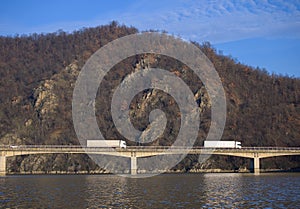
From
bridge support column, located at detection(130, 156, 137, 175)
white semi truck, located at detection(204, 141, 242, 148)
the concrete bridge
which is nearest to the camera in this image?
the concrete bridge

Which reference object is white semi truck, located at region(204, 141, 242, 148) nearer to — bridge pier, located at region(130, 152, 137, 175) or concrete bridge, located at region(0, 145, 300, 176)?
concrete bridge, located at region(0, 145, 300, 176)

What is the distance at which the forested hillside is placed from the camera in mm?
137250

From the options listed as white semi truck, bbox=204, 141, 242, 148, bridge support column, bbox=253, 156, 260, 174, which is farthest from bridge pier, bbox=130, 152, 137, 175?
bridge support column, bbox=253, 156, 260, 174

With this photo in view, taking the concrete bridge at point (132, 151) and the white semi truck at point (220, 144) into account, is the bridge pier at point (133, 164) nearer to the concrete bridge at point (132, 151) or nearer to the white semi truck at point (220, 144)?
the concrete bridge at point (132, 151)

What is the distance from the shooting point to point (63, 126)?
15588 cm

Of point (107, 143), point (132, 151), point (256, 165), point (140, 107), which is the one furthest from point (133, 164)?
point (140, 107)

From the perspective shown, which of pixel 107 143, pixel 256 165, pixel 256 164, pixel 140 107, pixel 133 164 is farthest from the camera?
pixel 140 107

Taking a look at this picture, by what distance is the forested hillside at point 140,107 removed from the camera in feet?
450

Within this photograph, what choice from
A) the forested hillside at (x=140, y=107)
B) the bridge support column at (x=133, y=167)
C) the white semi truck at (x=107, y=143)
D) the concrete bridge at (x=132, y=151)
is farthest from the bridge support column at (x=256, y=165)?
the white semi truck at (x=107, y=143)

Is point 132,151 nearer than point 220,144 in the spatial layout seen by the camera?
Yes

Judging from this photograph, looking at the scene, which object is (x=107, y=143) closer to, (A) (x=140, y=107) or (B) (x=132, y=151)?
(B) (x=132, y=151)

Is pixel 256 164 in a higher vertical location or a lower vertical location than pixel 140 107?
lower

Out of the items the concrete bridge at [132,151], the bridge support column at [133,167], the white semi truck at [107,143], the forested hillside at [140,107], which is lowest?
the bridge support column at [133,167]

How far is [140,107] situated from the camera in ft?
523
